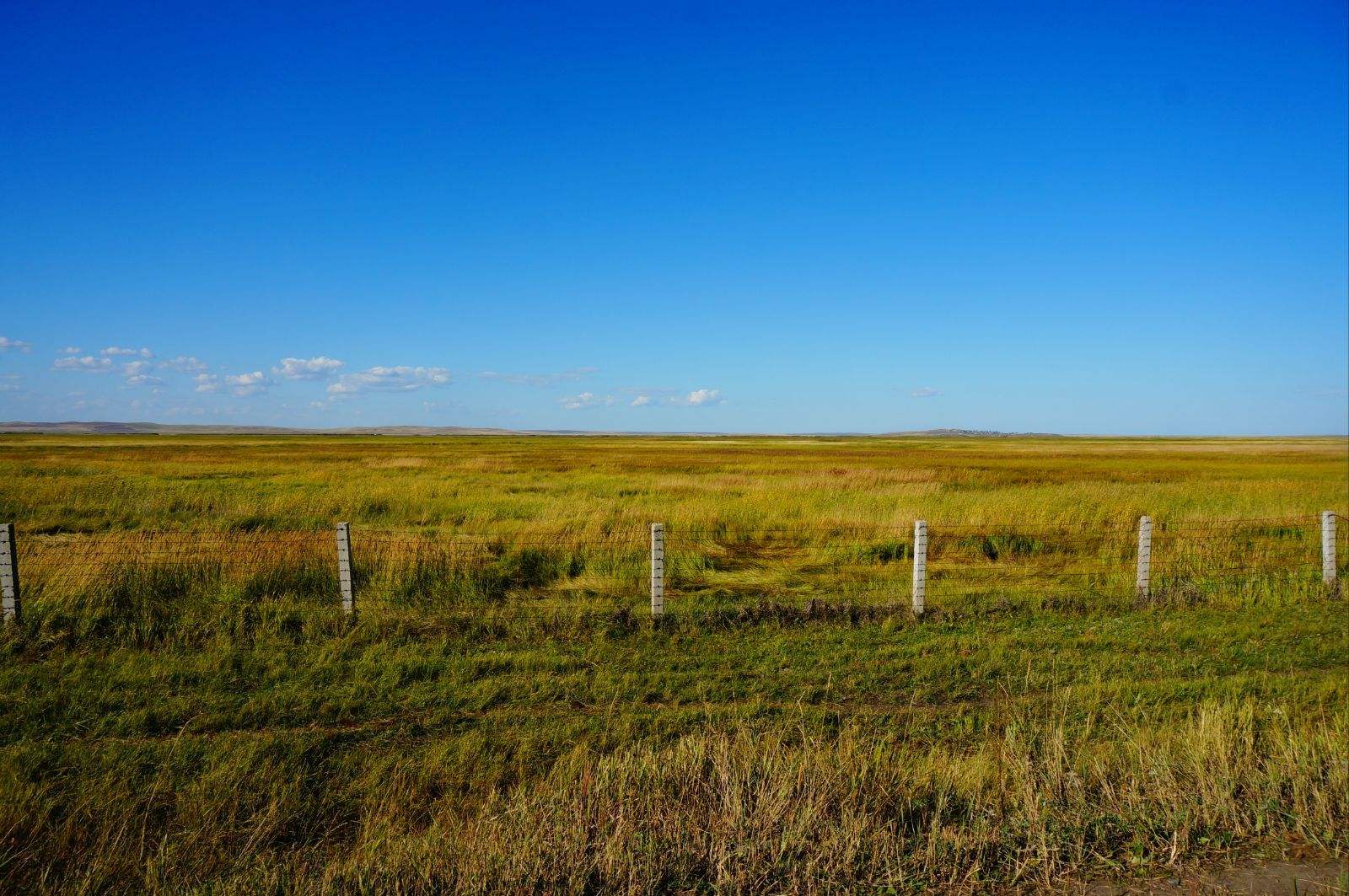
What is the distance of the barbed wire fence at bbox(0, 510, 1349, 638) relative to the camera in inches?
428

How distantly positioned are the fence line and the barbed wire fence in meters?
0.04

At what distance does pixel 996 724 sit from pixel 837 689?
1.70 m

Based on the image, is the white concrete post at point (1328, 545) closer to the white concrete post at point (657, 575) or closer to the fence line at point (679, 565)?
the fence line at point (679, 565)

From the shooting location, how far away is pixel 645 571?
49.0ft

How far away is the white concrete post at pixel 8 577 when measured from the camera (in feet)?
31.9

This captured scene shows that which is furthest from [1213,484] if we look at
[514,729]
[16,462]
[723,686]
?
[16,462]

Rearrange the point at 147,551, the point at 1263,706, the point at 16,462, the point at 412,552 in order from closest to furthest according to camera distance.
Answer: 1. the point at 1263,706
2. the point at 147,551
3. the point at 412,552
4. the point at 16,462

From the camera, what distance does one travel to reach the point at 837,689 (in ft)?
26.8

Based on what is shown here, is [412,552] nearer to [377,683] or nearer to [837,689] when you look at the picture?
[377,683]

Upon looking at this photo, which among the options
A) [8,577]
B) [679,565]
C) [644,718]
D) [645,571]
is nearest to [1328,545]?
[679,565]

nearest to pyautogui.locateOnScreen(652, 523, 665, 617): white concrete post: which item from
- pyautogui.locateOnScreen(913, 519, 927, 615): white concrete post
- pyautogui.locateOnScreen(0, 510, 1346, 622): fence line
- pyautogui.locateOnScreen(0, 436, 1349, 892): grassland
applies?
pyautogui.locateOnScreen(0, 510, 1346, 622): fence line

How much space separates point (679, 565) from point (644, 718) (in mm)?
9185

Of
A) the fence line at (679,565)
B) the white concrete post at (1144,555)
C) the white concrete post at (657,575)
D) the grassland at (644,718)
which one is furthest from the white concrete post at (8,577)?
the white concrete post at (1144,555)

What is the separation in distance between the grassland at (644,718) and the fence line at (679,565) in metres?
0.11
